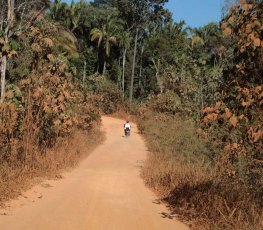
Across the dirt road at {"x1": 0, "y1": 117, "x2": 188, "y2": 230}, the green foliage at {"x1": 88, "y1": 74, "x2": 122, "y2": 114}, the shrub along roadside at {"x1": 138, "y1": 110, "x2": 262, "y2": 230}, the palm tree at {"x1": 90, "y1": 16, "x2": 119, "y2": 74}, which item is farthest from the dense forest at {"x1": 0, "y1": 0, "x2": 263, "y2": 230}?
the palm tree at {"x1": 90, "y1": 16, "x2": 119, "y2": 74}

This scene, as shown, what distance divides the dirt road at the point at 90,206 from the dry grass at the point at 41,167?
256 mm

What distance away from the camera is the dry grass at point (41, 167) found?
946 cm

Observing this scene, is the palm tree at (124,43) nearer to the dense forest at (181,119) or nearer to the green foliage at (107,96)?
the green foliage at (107,96)

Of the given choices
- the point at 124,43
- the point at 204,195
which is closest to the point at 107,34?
the point at 124,43

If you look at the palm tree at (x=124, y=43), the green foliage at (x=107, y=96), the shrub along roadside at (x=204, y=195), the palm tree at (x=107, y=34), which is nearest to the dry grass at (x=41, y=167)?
the shrub along roadside at (x=204, y=195)

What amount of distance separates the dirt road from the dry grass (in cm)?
26

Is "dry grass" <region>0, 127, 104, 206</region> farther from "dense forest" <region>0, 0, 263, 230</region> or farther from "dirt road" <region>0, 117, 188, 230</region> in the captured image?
"dirt road" <region>0, 117, 188, 230</region>

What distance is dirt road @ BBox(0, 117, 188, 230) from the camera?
24.8 ft

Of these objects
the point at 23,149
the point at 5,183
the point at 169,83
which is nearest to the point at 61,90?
the point at 23,149

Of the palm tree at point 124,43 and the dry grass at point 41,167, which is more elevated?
the palm tree at point 124,43

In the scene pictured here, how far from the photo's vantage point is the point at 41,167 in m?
12.4

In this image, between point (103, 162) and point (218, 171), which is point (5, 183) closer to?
point (218, 171)

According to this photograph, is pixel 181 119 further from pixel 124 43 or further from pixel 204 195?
pixel 124 43

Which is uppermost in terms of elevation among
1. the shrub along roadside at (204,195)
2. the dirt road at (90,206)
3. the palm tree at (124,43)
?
the palm tree at (124,43)
